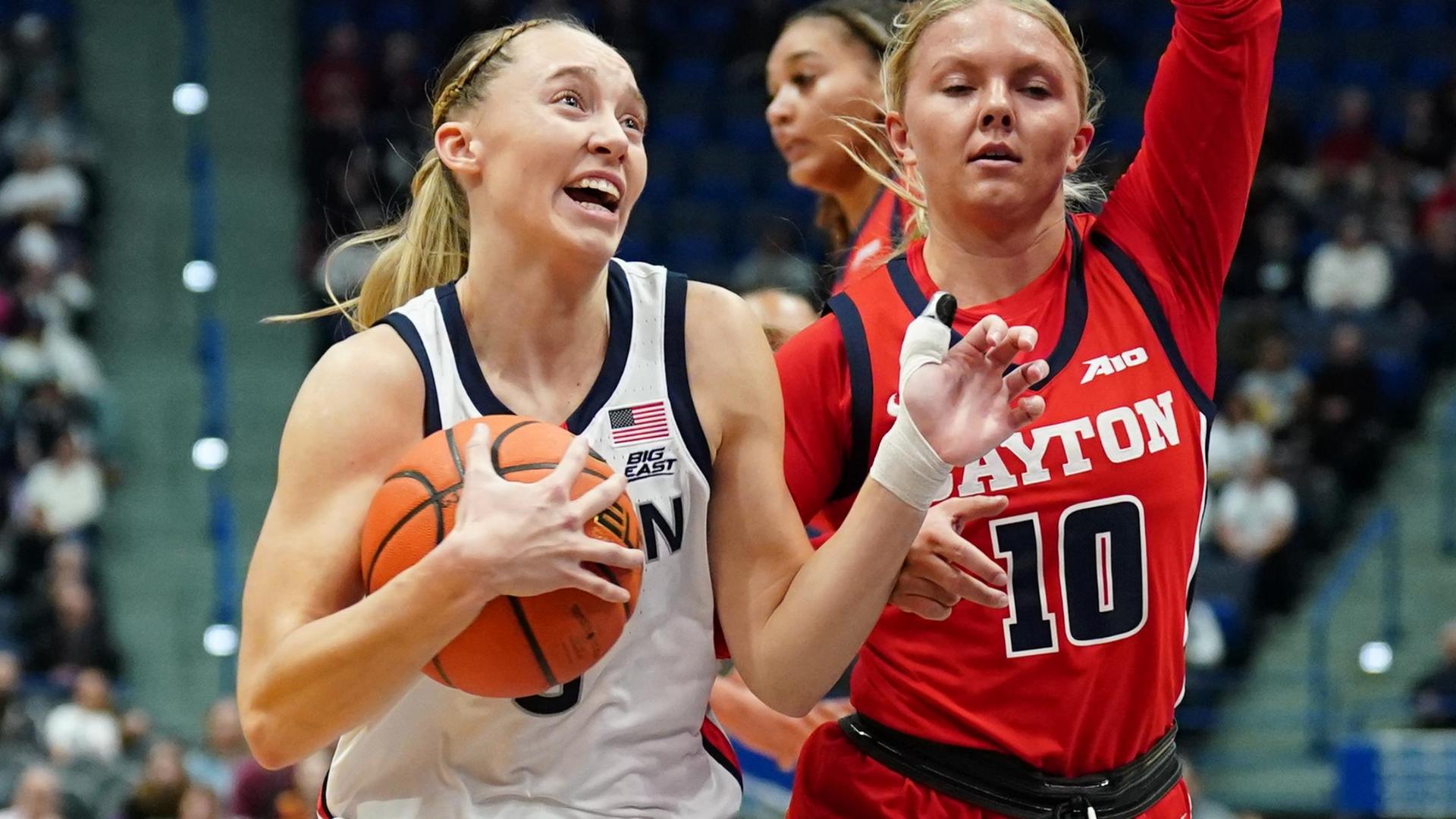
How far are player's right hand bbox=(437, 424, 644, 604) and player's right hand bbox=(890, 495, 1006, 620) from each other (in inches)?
20.1

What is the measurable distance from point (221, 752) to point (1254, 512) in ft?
19.8

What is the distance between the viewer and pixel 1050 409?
304 cm

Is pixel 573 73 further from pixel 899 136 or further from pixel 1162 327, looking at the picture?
pixel 1162 327

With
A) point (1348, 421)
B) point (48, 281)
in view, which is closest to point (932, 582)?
point (1348, 421)

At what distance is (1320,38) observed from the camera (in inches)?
578

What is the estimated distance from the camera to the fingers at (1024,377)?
2713mm

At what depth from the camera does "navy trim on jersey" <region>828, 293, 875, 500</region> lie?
10.2ft

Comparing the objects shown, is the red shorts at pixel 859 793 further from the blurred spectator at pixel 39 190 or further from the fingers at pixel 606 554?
the blurred spectator at pixel 39 190

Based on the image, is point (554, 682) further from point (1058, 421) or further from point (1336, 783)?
point (1336, 783)

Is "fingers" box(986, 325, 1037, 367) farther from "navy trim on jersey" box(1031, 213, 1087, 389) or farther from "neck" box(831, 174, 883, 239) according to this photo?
"neck" box(831, 174, 883, 239)

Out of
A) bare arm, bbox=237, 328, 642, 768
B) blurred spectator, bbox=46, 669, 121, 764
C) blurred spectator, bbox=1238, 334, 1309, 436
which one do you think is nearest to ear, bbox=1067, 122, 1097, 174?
bare arm, bbox=237, 328, 642, 768

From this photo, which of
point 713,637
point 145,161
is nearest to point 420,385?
point 713,637

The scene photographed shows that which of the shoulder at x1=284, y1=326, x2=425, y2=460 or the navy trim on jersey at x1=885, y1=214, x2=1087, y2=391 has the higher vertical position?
the navy trim on jersey at x1=885, y1=214, x2=1087, y2=391

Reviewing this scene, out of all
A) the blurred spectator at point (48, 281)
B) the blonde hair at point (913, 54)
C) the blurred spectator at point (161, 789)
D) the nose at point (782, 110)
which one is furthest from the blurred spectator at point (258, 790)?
the blonde hair at point (913, 54)
